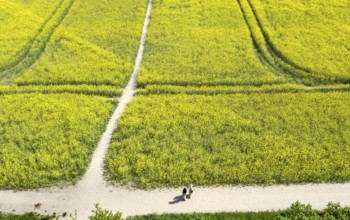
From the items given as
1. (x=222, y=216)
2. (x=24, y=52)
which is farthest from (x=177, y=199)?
(x=24, y=52)

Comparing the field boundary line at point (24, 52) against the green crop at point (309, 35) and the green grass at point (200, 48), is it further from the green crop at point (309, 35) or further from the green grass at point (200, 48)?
the green crop at point (309, 35)

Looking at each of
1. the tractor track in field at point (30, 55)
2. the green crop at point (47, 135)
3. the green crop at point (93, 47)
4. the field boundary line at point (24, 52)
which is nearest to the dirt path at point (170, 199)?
the green crop at point (47, 135)

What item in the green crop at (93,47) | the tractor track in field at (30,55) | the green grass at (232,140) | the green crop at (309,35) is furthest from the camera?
the tractor track in field at (30,55)

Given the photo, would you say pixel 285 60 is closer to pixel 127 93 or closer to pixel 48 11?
pixel 127 93

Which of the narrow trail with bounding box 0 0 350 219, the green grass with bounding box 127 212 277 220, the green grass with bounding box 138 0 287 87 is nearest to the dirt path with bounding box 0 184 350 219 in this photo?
the narrow trail with bounding box 0 0 350 219

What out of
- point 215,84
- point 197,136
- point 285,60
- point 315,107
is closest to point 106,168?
point 197,136
